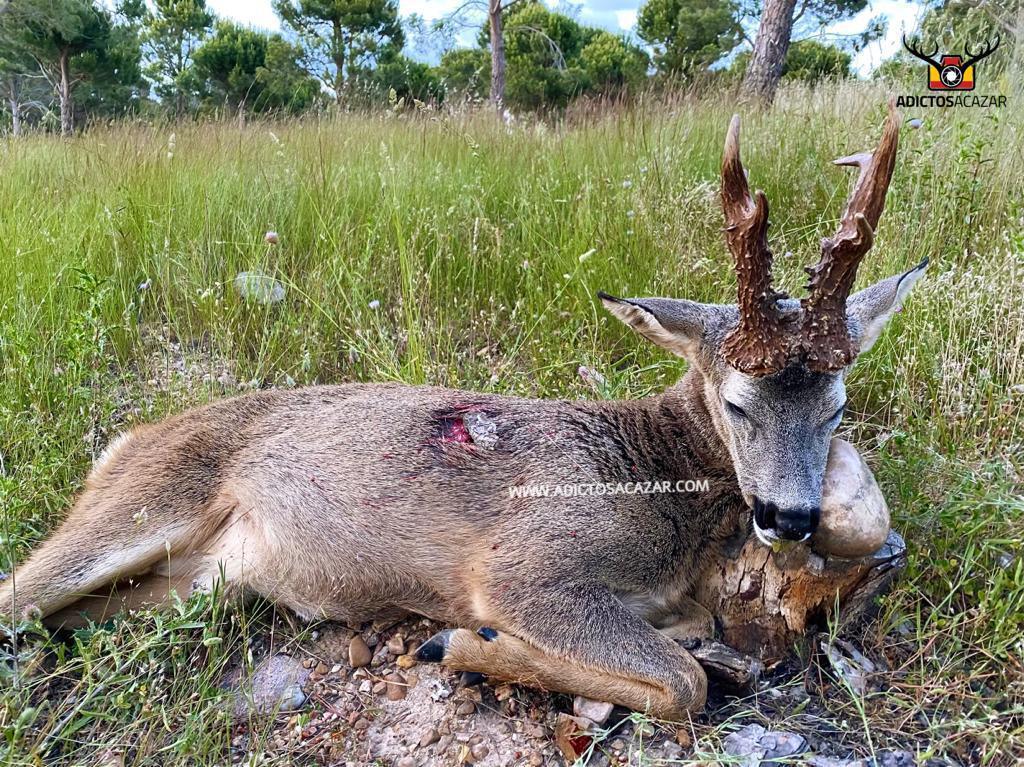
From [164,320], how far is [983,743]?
16.2 feet

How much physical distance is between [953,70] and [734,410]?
5896 mm

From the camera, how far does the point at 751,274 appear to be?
8.53 feet

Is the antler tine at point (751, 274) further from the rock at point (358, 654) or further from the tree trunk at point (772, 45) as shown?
the tree trunk at point (772, 45)

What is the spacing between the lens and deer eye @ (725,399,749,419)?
2.85m

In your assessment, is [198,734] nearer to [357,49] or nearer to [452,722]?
[452,722]

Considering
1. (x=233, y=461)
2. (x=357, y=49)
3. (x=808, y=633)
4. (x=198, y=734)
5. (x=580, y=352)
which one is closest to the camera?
(x=198, y=734)

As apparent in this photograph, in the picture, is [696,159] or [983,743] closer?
[983,743]

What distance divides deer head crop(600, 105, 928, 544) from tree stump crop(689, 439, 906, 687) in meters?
0.16

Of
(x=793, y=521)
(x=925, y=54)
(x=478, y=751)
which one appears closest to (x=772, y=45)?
(x=925, y=54)

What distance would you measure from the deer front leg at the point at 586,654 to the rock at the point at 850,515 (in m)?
0.64

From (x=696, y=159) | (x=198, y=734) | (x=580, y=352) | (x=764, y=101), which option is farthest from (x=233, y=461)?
(x=764, y=101)

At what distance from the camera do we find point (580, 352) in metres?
4.61

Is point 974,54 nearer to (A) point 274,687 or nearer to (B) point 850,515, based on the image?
(B) point 850,515

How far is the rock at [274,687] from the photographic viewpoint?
2861mm
